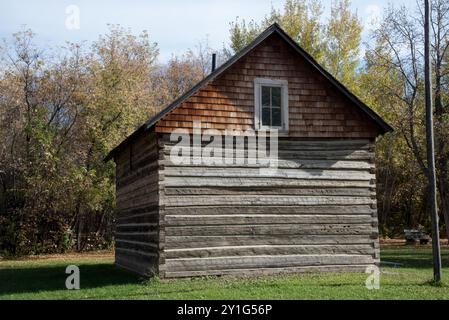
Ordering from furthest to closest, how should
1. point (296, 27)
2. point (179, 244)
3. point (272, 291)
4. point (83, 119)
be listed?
point (296, 27) → point (83, 119) → point (179, 244) → point (272, 291)

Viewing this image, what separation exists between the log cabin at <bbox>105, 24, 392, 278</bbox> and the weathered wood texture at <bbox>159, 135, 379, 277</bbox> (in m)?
0.03

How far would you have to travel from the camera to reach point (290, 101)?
1608cm

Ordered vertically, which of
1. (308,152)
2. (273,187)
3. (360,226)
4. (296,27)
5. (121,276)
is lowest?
(121,276)

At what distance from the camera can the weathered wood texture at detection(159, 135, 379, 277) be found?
14.9m

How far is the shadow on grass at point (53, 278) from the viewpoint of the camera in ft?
48.7

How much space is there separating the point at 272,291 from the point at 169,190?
377 centimetres

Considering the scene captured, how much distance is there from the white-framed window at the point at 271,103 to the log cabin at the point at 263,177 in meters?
0.03

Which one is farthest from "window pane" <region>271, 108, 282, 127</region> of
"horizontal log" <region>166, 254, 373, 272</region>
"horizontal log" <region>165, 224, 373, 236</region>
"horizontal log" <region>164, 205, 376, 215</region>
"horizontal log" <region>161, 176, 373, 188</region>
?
"horizontal log" <region>166, 254, 373, 272</region>

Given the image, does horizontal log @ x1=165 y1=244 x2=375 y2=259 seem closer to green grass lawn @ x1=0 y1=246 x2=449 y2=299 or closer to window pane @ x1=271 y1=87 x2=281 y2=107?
green grass lawn @ x1=0 y1=246 x2=449 y2=299

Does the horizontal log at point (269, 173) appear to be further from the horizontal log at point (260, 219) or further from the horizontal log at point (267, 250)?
the horizontal log at point (267, 250)

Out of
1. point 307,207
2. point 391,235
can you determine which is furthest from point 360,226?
point 391,235

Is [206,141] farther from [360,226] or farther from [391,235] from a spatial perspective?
[391,235]

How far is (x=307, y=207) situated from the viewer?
1602 cm

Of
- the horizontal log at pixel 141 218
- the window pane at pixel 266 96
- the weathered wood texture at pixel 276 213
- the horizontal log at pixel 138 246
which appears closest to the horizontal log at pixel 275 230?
the weathered wood texture at pixel 276 213
